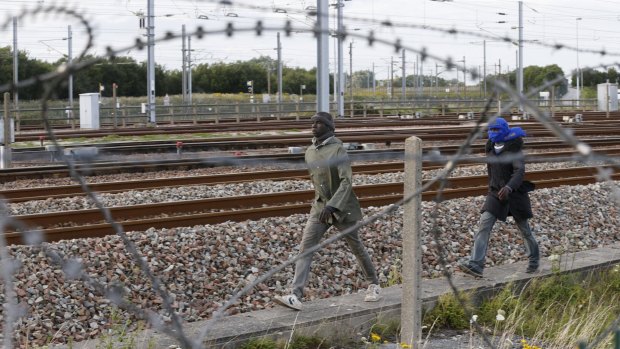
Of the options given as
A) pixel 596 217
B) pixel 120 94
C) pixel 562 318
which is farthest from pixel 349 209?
pixel 120 94

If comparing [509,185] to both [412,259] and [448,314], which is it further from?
[412,259]

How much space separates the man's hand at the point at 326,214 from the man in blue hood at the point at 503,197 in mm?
1567

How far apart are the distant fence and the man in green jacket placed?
1141 inches

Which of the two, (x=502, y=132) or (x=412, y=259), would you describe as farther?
(x=502, y=132)

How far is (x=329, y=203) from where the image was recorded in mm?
7035

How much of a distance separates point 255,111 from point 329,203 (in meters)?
38.5

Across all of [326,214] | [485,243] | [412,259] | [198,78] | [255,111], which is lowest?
[485,243]

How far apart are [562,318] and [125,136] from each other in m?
21.1

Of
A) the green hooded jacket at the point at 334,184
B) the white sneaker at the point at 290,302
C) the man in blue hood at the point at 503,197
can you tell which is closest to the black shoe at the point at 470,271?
the man in blue hood at the point at 503,197

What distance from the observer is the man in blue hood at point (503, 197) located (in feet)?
26.6

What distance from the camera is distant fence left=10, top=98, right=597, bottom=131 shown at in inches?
1517

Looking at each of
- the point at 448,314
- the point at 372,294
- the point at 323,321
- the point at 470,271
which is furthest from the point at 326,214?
the point at 470,271

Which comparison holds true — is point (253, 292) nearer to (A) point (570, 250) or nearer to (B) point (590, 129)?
(A) point (570, 250)

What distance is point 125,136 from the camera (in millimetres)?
26719
